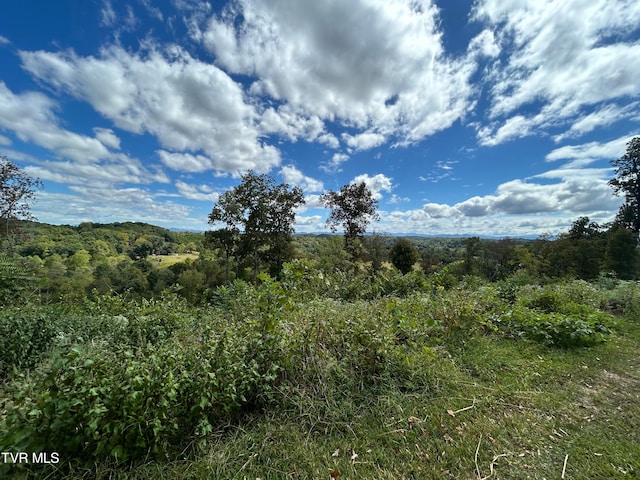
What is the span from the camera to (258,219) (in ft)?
56.4

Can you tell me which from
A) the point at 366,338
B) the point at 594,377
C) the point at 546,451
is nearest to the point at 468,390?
the point at 546,451

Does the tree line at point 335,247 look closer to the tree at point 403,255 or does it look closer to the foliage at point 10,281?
the tree at point 403,255

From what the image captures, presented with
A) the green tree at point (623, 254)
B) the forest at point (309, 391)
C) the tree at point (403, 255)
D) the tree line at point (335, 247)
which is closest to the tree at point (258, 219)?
the tree line at point (335, 247)

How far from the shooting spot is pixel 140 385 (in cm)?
158

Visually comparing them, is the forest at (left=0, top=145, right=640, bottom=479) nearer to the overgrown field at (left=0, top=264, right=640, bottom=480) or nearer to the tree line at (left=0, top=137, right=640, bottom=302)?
the overgrown field at (left=0, top=264, right=640, bottom=480)

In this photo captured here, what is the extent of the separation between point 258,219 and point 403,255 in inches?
417

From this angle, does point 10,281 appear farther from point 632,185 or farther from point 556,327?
point 632,185

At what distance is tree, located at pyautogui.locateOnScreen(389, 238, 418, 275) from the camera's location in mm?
18656

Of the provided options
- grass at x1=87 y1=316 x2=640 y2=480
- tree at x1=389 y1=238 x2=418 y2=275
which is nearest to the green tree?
tree at x1=389 y1=238 x2=418 y2=275

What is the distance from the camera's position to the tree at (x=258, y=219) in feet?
55.5

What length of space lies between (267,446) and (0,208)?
1584cm

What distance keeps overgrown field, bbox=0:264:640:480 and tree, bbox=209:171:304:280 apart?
Answer: 13764mm

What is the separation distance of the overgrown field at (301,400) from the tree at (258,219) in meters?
13.8

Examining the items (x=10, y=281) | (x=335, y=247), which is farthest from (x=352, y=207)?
(x=10, y=281)
